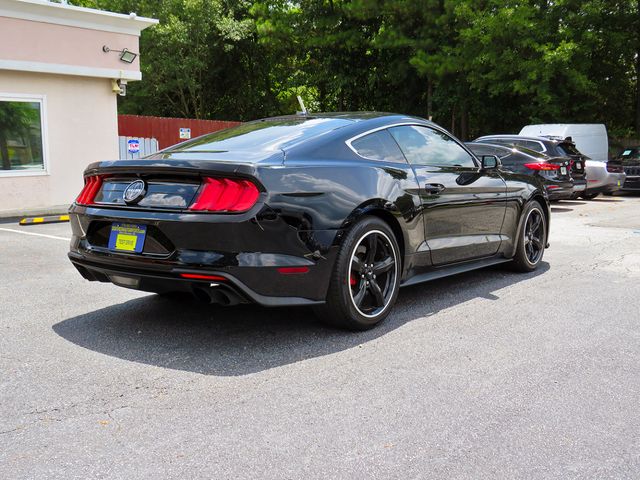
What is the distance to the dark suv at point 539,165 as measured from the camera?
13.2 meters

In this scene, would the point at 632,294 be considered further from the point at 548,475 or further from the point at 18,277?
the point at 18,277

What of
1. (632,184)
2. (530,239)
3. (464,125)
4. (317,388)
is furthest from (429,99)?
(317,388)

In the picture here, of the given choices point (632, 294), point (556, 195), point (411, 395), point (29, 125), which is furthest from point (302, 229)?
point (29, 125)

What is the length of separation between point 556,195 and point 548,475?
11.5m

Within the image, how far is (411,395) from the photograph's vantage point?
343 cm

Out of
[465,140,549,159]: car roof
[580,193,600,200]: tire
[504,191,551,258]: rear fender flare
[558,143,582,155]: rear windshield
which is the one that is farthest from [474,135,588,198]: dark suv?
[504,191,551,258]: rear fender flare

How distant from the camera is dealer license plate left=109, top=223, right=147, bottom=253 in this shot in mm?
4031

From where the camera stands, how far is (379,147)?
4.88 metres

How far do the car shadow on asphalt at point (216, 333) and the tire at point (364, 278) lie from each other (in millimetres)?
138

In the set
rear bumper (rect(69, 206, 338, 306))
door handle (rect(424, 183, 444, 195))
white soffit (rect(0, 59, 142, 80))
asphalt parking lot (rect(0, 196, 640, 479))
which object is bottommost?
asphalt parking lot (rect(0, 196, 640, 479))

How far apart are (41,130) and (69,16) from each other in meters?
2.51

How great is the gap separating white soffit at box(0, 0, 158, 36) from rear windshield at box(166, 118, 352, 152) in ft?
33.5

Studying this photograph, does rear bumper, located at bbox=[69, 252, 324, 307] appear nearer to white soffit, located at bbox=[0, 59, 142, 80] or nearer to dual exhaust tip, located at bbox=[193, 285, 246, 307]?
dual exhaust tip, located at bbox=[193, 285, 246, 307]

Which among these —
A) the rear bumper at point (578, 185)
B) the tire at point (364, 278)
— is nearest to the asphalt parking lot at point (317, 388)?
the tire at point (364, 278)
